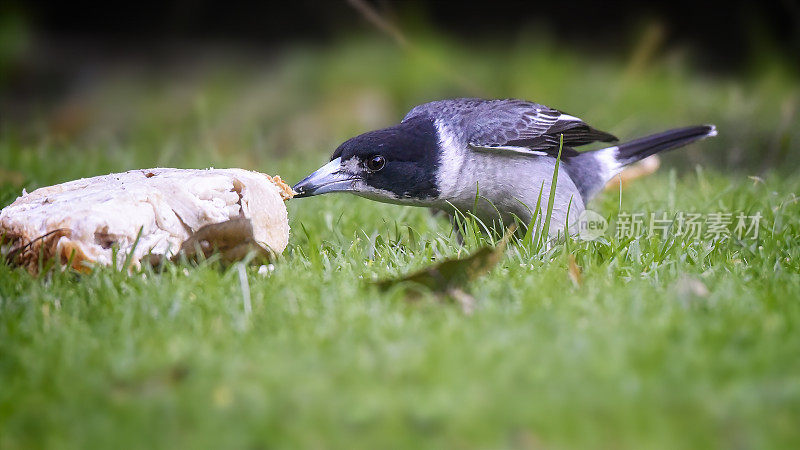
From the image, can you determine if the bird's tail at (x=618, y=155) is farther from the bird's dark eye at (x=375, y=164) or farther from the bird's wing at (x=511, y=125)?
the bird's dark eye at (x=375, y=164)

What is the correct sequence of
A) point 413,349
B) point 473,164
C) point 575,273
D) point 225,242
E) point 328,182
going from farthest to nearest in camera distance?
point 473,164
point 328,182
point 225,242
point 575,273
point 413,349

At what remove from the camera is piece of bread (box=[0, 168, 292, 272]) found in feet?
8.04

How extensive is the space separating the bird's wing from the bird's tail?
0.13 m

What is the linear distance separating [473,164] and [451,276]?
3.51 ft

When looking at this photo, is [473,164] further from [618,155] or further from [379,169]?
[618,155]

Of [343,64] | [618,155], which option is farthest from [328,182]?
[343,64]

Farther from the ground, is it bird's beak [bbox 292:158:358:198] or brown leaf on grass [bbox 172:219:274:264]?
bird's beak [bbox 292:158:358:198]

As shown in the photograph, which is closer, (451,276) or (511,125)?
(451,276)

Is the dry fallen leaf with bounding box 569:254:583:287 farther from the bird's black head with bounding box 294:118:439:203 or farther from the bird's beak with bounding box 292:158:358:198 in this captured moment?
the bird's beak with bounding box 292:158:358:198

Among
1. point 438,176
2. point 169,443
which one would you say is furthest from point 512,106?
point 169,443

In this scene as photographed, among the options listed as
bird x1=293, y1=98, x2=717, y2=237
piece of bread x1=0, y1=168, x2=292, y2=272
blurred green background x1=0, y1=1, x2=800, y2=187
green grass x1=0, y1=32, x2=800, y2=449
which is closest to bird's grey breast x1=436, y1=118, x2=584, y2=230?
bird x1=293, y1=98, x2=717, y2=237

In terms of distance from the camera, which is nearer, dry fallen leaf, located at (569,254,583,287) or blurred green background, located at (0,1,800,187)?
dry fallen leaf, located at (569,254,583,287)

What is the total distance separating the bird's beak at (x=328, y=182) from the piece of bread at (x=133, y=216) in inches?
11.7

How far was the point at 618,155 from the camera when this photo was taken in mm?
3918
